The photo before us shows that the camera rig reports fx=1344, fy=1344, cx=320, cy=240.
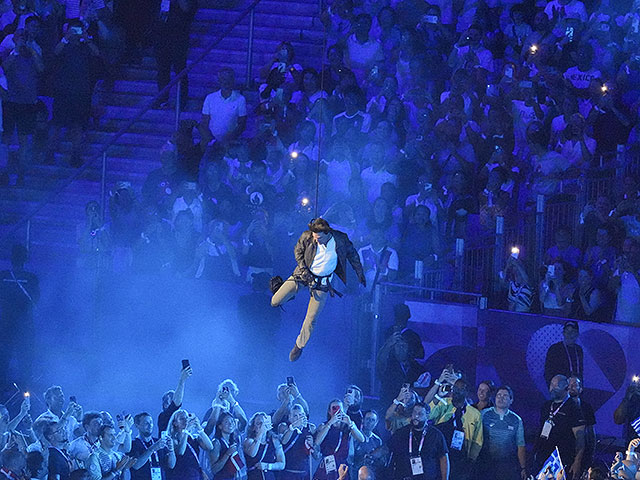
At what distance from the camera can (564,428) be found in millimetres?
13875

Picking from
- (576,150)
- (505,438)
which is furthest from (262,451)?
(576,150)

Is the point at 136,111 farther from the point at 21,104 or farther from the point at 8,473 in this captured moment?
the point at 8,473

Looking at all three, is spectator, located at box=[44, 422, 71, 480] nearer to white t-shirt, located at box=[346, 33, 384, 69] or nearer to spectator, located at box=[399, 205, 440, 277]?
spectator, located at box=[399, 205, 440, 277]

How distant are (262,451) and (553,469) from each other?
302 centimetres

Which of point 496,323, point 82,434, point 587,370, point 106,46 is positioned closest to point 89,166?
point 106,46

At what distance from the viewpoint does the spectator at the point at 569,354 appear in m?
14.1

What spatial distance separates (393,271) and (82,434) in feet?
13.2

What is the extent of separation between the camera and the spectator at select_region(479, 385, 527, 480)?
46.1ft

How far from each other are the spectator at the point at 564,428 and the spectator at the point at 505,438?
0.24 m

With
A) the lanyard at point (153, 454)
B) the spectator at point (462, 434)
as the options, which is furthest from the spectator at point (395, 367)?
the lanyard at point (153, 454)

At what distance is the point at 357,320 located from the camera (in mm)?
15102

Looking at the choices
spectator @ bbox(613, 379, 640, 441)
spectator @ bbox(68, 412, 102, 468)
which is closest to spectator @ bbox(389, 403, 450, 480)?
spectator @ bbox(613, 379, 640, 441)

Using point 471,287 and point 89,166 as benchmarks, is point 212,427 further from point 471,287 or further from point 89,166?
point 89,166

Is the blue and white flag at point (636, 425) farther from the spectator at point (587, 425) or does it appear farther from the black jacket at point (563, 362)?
the black jacket at point (563, 362)
